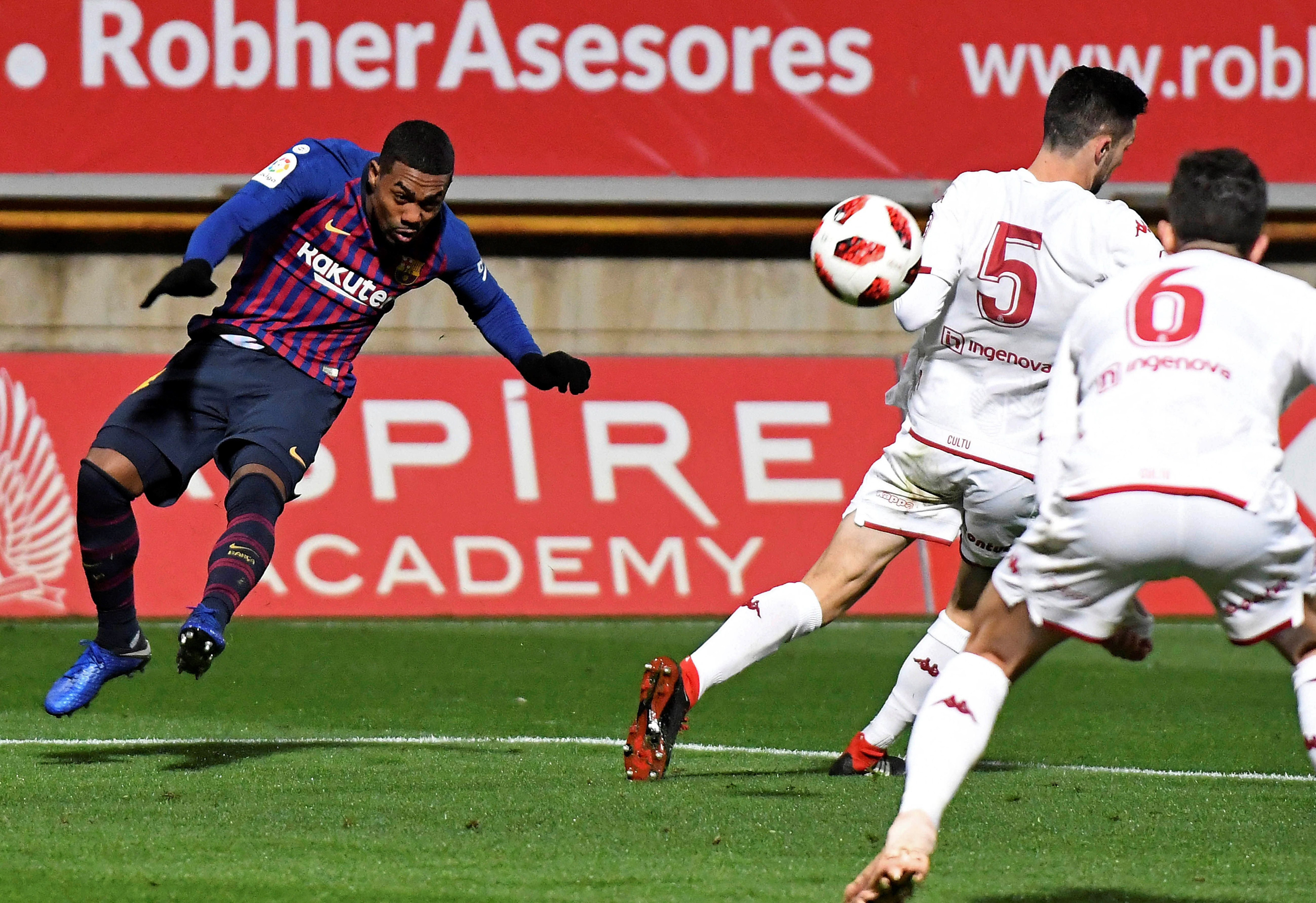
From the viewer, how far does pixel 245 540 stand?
5148 mm

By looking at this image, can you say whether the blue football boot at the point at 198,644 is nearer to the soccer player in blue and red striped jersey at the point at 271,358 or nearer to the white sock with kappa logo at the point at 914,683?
the soccer player in blue and red striped jersey at the point at 271,358

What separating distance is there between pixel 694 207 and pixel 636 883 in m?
9.07

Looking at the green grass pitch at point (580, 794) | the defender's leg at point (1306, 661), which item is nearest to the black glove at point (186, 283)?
the green grass pitch at point (580, 794)

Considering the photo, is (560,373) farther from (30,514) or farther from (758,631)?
(30,514)

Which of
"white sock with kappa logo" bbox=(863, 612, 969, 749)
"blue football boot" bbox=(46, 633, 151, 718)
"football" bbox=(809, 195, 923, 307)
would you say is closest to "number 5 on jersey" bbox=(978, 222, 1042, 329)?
"football" bbox=(809, 195, 923, 307)

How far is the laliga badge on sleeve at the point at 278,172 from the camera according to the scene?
5.40 meters

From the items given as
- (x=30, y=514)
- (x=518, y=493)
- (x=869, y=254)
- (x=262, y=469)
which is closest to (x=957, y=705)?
(x=869, y=254)

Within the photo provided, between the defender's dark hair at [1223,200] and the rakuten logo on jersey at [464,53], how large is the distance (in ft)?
29.2

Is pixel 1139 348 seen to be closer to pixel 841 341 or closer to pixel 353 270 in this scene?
pixel 353 270

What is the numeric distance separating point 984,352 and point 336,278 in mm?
1950

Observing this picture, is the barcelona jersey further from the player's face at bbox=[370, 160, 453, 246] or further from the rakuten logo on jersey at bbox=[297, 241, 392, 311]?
the player's face at bbox=[370, 160, 453, 246]

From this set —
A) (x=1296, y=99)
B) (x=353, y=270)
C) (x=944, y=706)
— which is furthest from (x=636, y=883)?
(x=1296, y=99)

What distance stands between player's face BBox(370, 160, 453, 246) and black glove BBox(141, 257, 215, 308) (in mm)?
628

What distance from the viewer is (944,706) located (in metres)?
3.36
